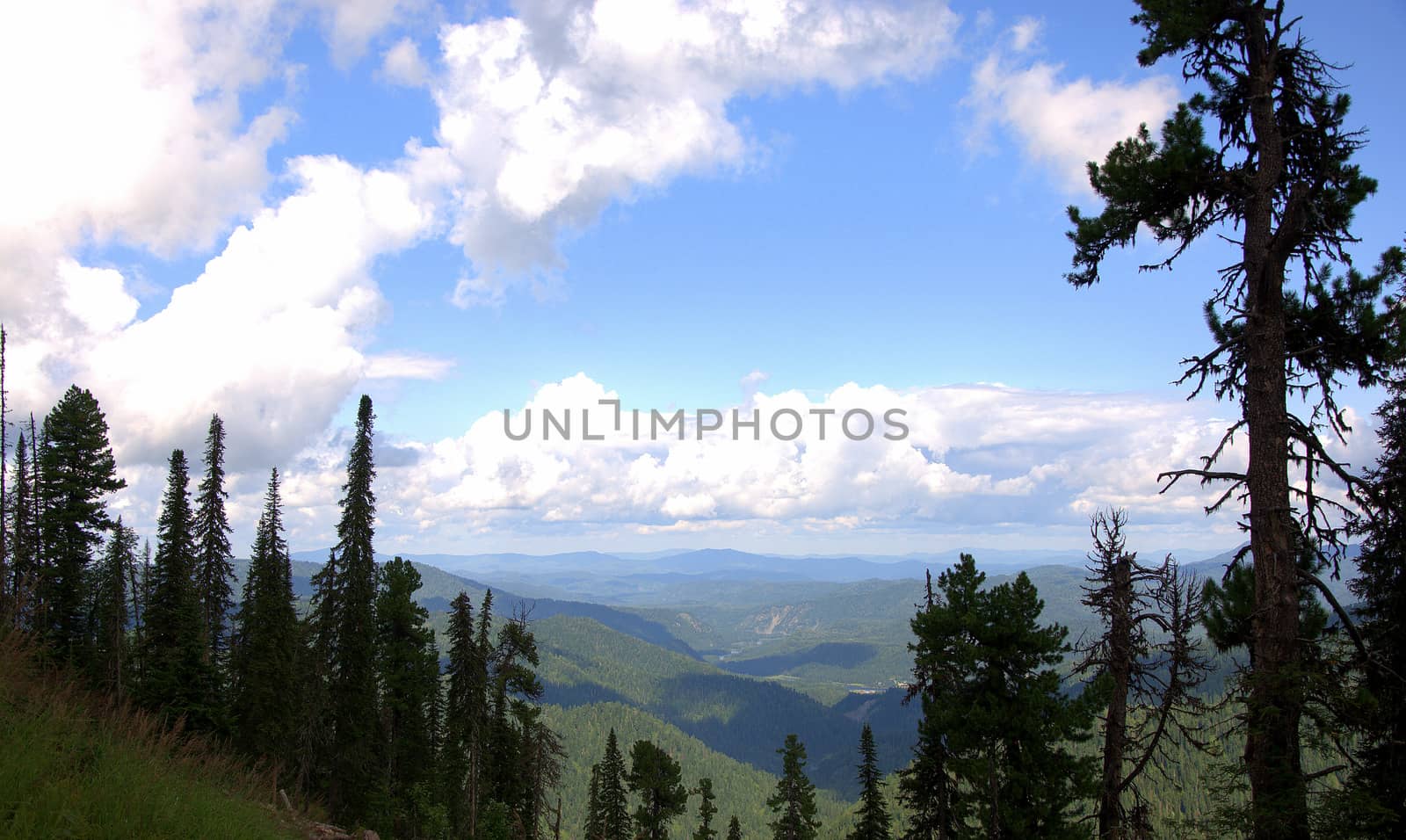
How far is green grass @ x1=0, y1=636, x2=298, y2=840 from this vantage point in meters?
6.66

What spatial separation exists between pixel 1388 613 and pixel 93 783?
72.5ft

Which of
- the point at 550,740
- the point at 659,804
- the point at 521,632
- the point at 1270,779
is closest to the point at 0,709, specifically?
the point at 1270,779

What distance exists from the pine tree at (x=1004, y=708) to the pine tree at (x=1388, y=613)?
545cm

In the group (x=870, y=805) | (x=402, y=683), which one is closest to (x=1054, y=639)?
(x=870, y=805)

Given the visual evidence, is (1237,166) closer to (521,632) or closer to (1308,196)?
(1308,196)

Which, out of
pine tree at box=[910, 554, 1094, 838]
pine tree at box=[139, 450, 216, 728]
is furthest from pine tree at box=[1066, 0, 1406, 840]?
pine tree at box=[139, 450, 216, 728]

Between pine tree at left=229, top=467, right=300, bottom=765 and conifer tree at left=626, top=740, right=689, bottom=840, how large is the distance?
56.1ft

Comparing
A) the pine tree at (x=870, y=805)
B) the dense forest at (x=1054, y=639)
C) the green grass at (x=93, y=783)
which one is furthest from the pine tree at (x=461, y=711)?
the green grass at (x=93, y=783)

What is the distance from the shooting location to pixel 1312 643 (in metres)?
9.12

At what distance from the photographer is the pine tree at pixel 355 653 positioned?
31.1 metres

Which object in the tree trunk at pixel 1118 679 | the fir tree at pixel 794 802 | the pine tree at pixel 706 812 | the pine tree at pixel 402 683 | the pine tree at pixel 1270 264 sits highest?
the pine tree at pixel 1270 264

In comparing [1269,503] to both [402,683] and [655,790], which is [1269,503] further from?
[655,790]

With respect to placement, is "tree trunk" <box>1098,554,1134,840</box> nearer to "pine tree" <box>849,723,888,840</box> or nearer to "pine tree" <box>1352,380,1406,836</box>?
"pine tree" <box>1352,380,1406,836</box>

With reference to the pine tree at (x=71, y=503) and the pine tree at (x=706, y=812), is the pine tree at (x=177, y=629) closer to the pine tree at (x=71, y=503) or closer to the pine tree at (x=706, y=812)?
the pine tree at (x=71, y=503)
